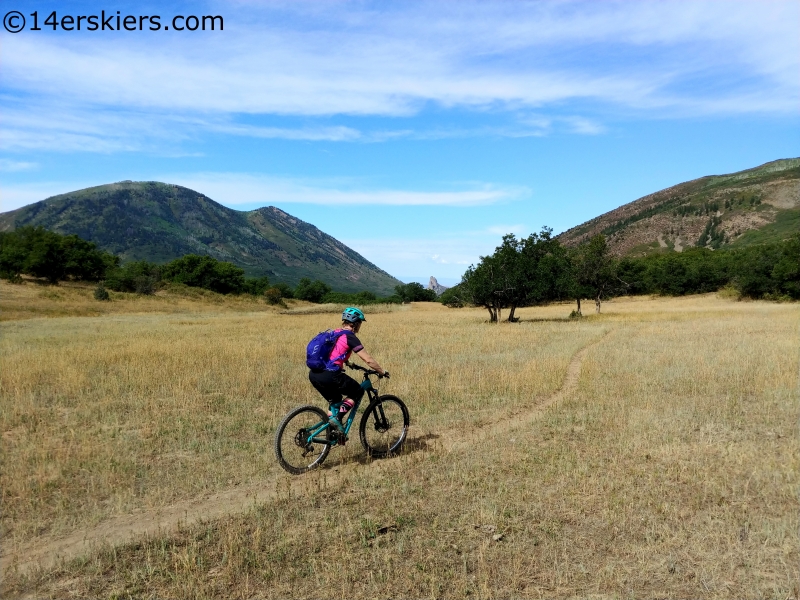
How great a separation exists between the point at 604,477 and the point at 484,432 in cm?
333

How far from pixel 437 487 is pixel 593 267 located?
172 ft

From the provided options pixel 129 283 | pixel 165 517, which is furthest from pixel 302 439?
pixel 129 283

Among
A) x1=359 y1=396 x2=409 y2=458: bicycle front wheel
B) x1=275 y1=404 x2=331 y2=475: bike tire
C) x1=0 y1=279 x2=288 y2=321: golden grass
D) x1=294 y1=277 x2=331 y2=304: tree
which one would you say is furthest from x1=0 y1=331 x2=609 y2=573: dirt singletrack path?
x1=294 y1=277 x2=331 y2=304: tree

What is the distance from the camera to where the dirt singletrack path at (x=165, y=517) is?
238 inches

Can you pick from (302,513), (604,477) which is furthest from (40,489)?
(604,477)

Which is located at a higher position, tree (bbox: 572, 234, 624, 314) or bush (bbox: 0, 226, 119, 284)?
bush (bbox: 0, 226, 119, 284)

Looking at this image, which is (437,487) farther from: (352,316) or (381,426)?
(352,316)

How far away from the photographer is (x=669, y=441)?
32.6 ft

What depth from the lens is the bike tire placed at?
8.84 metres

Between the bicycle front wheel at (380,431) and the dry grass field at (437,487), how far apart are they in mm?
393

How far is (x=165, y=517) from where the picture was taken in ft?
23.1

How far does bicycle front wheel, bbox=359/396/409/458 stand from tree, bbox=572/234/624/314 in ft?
155

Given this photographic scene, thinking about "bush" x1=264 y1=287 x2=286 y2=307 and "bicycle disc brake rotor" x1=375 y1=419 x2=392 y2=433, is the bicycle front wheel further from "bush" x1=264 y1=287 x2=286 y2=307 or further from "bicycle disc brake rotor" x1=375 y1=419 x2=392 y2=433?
"bush" x1=264 y1=287 x2=286 y2=307

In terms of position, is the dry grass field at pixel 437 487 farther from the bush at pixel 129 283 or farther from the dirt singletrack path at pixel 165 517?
the bush at pixel 129 283
